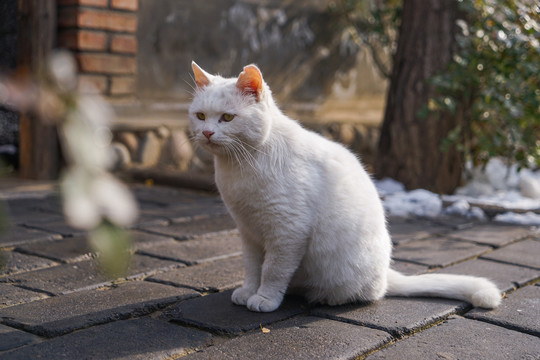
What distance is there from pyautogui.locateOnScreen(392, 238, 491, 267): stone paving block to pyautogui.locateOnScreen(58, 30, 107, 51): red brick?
2.94 metres

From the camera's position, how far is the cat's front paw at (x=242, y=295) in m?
2.27

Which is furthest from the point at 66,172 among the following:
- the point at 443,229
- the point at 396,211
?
the point at 396,211

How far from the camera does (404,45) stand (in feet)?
16.6

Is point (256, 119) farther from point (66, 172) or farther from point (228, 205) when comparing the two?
point (66, 172)

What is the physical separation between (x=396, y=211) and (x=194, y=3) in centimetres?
301

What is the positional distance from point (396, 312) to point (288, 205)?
0.59 meters

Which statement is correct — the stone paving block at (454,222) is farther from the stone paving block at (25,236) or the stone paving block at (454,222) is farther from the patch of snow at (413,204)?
the stone paving block at (25,236)

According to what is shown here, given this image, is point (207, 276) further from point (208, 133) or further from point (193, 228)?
point (193, 228)

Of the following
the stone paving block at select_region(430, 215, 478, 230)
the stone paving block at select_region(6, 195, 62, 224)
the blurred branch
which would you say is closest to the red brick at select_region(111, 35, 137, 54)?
the stone paving block at select_region(6, 195, 62, 224)

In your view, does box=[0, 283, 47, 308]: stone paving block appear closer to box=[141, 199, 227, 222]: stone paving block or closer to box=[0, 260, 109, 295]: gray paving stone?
box=[0, 260, 109, 295]: gray paving stone

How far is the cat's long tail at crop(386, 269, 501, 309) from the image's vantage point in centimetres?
227

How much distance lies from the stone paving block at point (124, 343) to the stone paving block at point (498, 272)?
57.6 inches

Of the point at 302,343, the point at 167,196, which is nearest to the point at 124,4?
the point at 167,196

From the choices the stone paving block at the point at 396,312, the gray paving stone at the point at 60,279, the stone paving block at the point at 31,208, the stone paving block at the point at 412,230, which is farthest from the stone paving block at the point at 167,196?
the stone paving block at the point at 396,312
